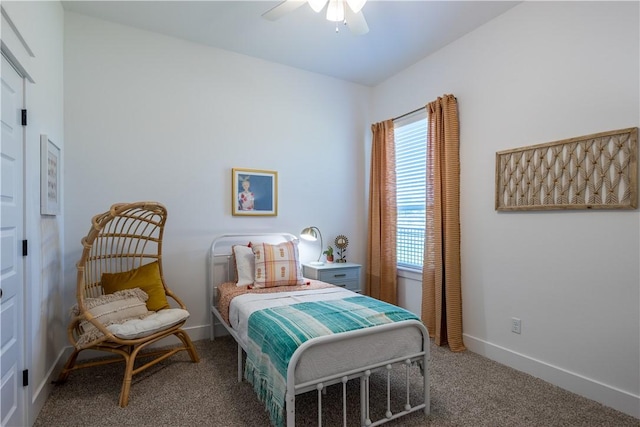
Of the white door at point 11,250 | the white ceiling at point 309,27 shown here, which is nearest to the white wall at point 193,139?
the white ceiling at point 309,27

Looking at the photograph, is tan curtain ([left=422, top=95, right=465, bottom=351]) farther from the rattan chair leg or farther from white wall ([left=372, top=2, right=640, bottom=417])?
the rattan chair leg

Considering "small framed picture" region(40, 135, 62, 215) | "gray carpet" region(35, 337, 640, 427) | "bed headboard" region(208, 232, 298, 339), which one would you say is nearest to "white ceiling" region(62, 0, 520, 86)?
"small framed picture" region(40, 135, 62, 215)

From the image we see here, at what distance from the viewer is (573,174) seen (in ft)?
7.45

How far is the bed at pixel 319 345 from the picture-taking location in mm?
Answer: 1630

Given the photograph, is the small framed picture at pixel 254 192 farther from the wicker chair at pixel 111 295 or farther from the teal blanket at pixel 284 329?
the teal blanket at pixel 284 329

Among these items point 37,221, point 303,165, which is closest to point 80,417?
point 37,221

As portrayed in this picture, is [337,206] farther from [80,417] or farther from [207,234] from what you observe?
[80,417]

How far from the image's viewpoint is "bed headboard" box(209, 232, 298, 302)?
3.16m

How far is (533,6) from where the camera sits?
251 centimetres

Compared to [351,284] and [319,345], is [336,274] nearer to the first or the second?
[351,284]

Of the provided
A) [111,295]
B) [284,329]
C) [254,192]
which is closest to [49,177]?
[111,295]

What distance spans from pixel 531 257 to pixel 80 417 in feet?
10.8

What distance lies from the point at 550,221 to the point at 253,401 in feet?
8.13

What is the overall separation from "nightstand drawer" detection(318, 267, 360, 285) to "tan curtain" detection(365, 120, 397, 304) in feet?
1.48
